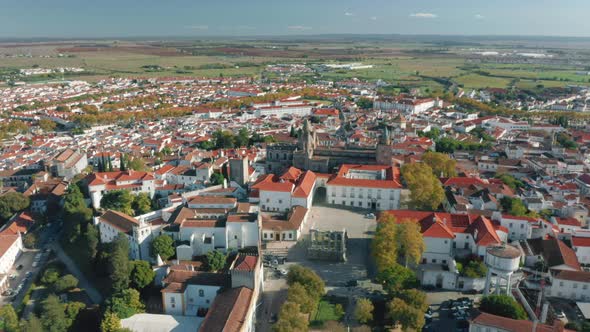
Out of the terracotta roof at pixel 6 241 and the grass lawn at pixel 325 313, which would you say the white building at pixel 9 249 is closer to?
the terracotta roof at pixel 6 241

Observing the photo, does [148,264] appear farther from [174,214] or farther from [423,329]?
[423,329]

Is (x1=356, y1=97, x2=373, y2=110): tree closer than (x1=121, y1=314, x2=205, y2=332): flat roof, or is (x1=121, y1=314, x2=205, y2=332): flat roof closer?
(x1=121, y1=314, x2=205, y2=332): flat roof

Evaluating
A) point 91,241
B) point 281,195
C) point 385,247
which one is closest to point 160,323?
point 91,241

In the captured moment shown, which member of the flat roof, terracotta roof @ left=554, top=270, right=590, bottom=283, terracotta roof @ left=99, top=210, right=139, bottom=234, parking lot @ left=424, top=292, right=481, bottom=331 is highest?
terracotta roof @ left=99, top=210, right=139, bottom=234

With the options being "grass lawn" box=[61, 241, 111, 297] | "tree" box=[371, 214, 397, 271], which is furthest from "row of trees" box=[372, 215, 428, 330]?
"grass lawn" box=[61, 241, 111, 297]

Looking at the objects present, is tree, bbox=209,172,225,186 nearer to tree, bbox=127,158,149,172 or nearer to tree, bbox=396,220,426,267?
tree, bbox=127,158,149,172

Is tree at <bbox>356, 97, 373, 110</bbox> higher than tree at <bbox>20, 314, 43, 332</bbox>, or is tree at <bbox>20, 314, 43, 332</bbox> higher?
tree at <bbox>356, 97, 373, 110</bbox>

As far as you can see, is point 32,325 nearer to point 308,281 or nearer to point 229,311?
point 229,311

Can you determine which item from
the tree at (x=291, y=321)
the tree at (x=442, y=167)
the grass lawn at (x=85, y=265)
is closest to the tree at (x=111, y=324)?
the grass lawn at (x=85, y=265)
